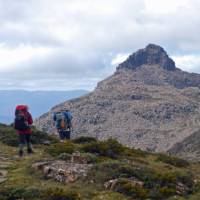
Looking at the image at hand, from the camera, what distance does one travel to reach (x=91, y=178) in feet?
47.6

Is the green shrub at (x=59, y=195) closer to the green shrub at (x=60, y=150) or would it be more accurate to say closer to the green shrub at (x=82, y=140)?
the green shrub at (x=60, y=150)

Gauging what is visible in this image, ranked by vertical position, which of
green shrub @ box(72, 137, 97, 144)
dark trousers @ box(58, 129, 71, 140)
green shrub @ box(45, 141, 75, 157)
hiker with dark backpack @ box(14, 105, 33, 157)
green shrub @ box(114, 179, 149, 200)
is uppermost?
hiker with dark backpack @ box(14, 105, 33, 157)

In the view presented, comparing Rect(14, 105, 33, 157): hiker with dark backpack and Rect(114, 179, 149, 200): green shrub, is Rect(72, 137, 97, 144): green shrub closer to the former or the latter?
Rect(14, 105, 33, 157): hiker with dark backpack

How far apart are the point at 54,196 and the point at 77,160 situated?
4.15 metres

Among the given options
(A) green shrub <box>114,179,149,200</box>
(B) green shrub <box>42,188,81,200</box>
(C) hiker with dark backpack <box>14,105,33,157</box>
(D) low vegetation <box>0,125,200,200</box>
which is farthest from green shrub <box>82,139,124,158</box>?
(B) green shrub <box>42,188,81,200</box>

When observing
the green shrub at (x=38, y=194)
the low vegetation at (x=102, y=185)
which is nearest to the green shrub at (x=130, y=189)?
the low vegetation at (x=102, y=185)

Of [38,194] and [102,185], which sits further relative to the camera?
[102,185]

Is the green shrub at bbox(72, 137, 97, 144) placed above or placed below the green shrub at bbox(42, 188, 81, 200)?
above

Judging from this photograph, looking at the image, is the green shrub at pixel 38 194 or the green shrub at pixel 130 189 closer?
the green shrub at pixel 38 194

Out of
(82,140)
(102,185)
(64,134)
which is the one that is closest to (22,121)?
(102,185)

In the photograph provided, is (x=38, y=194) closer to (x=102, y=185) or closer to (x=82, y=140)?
(x=102, y=185)

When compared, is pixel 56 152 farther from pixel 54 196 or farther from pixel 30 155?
pixel 54 196

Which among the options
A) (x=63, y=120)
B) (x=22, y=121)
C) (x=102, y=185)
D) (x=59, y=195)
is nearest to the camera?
(x=59, y=195)

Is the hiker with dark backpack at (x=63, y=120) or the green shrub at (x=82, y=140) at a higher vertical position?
the hiker with dark backpack at (x=63, y=120)
